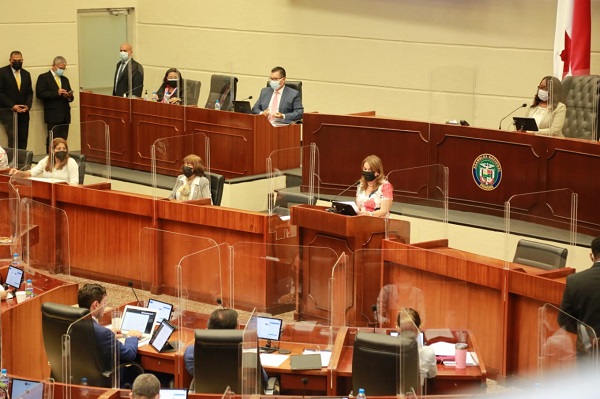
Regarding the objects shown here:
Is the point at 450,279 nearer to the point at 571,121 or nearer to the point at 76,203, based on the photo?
the point at 571,121

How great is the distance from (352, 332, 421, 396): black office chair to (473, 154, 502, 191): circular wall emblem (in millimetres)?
4672

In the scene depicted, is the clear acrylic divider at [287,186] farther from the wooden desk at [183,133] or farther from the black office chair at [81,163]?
the black office chair at [81,163]

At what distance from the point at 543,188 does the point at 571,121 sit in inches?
29.9

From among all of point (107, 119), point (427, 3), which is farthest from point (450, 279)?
point (107, 119)

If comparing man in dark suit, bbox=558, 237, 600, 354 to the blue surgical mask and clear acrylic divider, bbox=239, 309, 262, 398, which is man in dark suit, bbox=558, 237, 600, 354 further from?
the blue surgical mask

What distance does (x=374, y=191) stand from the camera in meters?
9.71

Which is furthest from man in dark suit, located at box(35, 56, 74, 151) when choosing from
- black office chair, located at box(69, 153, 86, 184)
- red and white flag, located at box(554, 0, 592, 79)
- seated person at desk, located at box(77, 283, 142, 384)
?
seated person at desk, located at box(77, 283, 142, 384)

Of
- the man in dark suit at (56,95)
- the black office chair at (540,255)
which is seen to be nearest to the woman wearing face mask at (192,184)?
the black office chair at (540,255)

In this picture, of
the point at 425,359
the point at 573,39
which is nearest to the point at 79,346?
the point at 425,359

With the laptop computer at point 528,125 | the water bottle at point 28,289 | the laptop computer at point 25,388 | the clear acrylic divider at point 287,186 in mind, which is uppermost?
the laptop computer at point 528,125

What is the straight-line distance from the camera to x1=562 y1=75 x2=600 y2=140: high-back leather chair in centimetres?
1046

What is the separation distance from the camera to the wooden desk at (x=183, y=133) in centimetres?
1288

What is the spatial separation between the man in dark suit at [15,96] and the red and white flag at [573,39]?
24.1ft

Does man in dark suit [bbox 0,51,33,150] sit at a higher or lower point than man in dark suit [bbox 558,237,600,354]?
higher
